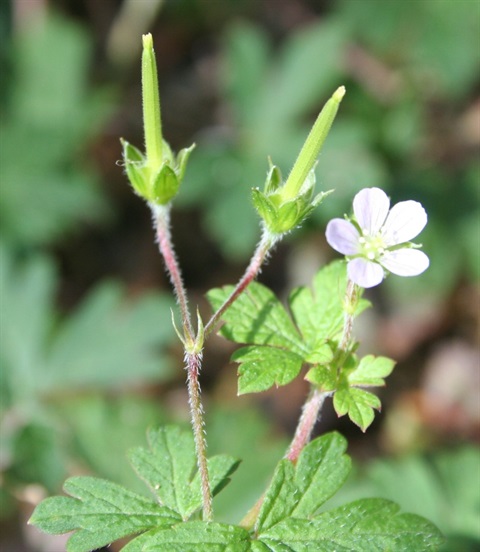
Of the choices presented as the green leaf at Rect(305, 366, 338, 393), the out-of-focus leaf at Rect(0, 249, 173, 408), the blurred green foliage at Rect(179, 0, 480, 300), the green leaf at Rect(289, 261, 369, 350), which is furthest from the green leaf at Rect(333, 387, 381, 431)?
the blurred green foliage at Rect(179, 0, 480, 300)

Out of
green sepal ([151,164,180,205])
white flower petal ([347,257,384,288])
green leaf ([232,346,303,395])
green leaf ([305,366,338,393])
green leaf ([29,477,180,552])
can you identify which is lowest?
green leaf ([29,477,180,552])

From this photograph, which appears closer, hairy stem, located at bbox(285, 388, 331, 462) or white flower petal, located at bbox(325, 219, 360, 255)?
white flower petal, located at bbox(325, 219, 360, 255)

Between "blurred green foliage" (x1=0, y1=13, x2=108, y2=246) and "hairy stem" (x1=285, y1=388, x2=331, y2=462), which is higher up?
"blurred green foliage" (x1=0, y1=13, x2=108, y2=246)

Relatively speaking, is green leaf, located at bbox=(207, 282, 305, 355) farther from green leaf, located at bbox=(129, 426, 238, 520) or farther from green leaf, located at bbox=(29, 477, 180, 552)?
green leaf, located at bbox=(29, 477, 180, 552)

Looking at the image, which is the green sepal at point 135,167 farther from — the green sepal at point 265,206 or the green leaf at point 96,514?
the green leaf at point 96,514

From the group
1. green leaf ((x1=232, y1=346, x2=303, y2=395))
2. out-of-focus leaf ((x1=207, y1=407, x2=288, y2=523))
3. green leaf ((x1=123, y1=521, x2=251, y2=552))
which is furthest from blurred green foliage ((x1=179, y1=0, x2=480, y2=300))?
green leaf ((x1=123, y1=521, x2=251, y2=552))

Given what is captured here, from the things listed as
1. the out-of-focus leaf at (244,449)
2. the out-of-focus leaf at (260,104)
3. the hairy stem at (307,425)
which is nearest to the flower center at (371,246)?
the hairy stem at (307,425)

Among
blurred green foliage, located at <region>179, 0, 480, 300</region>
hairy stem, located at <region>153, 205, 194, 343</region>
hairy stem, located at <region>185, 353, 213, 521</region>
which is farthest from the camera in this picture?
blurred green foliage, located at <region>179, 0, 480, 300</region>

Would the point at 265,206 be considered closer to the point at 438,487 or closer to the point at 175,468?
the point at 175,468

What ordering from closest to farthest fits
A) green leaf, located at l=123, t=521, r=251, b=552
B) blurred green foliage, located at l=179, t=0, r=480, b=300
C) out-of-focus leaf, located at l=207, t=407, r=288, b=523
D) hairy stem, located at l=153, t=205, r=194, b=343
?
green leaf, located at l=123, t=521, r=251, b=552 < hairy stem, located at l=153, t=205, r=194, b=343 < out-of-focus leaf, located at l=207, t=407, r=288, b=523 < blurred green foliage, located at l=179, t=0, r=480, b=300
